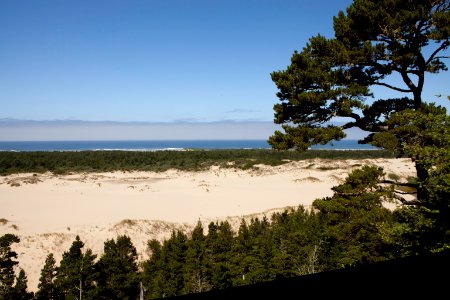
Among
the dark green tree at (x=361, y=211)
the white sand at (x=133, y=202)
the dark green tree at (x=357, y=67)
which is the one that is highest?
the dark green tree at (x=357, y=67)

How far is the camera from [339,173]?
58875mm

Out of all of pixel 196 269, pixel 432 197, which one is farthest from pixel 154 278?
pixel 432 197

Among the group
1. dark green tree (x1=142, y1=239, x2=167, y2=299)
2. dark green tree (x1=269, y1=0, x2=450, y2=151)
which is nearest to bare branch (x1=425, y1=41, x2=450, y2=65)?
dark green tree (x1=269, y1=0, x2=450, y2=151)

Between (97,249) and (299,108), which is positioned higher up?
(299,108)

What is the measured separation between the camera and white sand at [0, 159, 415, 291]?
86.6ft

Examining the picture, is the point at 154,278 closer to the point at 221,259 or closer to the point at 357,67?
the point at 221,259

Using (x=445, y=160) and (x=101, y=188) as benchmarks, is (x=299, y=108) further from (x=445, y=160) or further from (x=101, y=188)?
(x=101, y=188)

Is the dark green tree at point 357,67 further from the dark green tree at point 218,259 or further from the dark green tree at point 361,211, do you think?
the dark green tree at point 218,259

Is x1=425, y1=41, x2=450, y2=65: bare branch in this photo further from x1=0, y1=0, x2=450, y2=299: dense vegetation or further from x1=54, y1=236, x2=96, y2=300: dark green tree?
x1=54, y1=236, x2=96, y2=300: dark green tree

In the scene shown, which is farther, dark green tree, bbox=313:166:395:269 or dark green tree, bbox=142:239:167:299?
dark green tree, bbox=142:239:167:299

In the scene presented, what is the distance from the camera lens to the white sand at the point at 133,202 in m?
26.4

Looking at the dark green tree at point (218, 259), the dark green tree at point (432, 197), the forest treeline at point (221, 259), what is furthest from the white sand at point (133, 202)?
the dark green tree at point (432, 197)

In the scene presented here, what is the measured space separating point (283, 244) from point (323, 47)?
37.6 feet

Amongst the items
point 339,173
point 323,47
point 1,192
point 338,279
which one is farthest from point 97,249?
point 339,173
